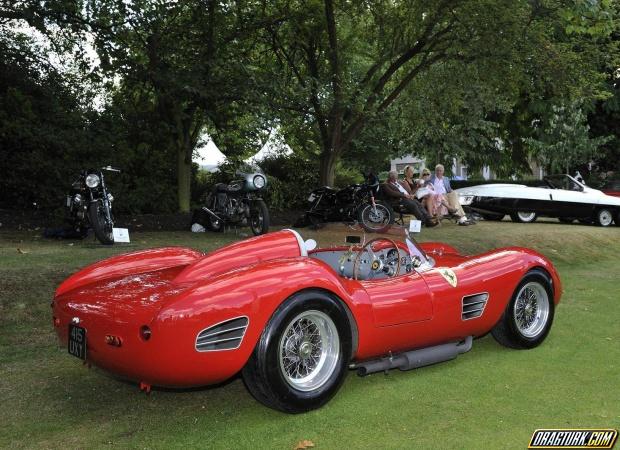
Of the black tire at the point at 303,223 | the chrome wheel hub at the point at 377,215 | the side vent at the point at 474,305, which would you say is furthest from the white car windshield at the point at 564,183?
the side vent at the point at 474,305

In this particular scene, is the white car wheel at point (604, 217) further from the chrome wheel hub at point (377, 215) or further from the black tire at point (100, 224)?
the black tire at point (100, 224)

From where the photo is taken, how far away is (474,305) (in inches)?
164

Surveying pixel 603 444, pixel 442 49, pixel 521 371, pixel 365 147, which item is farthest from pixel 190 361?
pixel 365 147

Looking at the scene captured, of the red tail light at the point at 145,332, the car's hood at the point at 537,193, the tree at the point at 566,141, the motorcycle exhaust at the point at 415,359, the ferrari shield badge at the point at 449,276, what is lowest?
the motorcycle exhaust at the point at 415,359

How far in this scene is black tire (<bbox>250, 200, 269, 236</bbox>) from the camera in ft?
33.1

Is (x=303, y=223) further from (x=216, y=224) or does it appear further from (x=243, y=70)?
(x=243, y=70)

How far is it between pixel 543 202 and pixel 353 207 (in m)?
6.45

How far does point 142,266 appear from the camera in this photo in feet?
13.8

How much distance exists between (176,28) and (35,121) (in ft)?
12.1

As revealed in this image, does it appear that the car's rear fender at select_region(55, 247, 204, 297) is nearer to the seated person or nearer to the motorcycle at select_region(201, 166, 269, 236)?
the motorcycle at select_region(201, 166, 269, 236)

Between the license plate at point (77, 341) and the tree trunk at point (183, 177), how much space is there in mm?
10656

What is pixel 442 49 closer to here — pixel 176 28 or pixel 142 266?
pixel 176 28

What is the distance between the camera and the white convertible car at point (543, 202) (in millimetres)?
15438

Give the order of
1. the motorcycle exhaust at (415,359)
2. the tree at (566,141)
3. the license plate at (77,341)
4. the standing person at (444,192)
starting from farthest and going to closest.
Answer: the tree at (566,141) < the standing person at (444,192) < the motorcycle exhaust at (415,359) < the license plate at (77,341)
